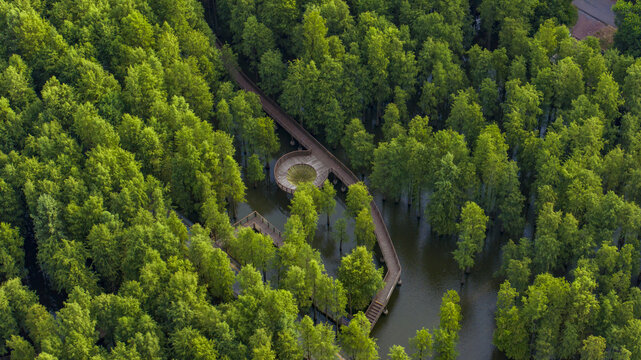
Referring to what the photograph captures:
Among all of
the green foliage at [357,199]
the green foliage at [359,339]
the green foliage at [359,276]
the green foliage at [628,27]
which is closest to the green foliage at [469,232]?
the green foliage at [359,276]

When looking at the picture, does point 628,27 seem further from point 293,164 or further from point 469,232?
point 293,164

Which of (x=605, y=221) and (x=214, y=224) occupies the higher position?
(x=605, y=221)

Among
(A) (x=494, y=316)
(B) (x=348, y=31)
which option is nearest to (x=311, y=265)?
(A) (x=494, y=316)

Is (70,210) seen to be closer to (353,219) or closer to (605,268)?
(353,219)

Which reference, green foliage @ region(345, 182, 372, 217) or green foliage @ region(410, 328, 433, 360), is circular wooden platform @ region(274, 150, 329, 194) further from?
green foliage @ region(410, 328, 433, 360)

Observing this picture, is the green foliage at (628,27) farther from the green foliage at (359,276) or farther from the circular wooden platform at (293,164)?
the green foliage at (359,276)

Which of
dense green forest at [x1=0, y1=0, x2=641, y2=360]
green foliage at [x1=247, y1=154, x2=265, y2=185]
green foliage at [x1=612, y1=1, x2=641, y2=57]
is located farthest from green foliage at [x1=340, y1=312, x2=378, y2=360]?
green foliage at [x1=612, y1=1, x2=641, y2=57]
